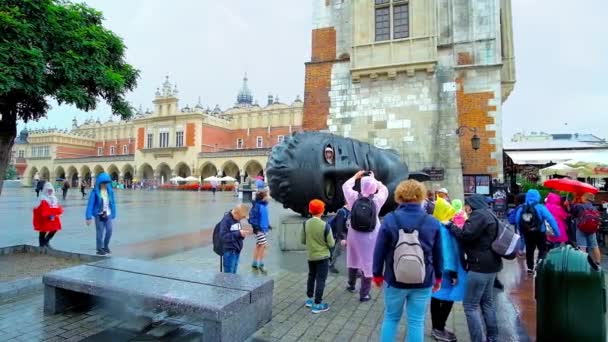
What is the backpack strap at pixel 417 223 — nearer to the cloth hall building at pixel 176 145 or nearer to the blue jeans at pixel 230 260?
the blue jeans at pixel 230 260

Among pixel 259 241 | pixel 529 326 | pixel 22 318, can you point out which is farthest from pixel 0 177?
pixel 529 326

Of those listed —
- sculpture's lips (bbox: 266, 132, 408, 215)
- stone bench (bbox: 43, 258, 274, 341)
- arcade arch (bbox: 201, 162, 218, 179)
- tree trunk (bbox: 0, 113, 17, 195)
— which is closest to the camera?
stone bench (bbox: 43, 258, 274, 341)

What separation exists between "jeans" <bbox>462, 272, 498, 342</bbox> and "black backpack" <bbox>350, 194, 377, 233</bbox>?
4.02ft

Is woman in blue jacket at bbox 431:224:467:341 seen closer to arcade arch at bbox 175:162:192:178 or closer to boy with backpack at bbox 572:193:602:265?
boy with backpack at bbox 572:193:602:265

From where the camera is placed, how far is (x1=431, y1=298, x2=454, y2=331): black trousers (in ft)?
10.7

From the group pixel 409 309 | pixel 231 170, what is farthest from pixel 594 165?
pixel 231 170

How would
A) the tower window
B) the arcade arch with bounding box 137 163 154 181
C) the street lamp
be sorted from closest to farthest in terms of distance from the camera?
the street lamp
the tower window
the arcade arch with bounding box 137 163 154 181

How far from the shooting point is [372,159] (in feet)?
23.2

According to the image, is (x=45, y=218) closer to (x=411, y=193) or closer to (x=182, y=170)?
(x=411, y=193)

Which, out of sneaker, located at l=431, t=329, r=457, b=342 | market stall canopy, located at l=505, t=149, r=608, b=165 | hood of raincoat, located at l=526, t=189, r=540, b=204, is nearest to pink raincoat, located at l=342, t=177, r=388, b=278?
sneaker, located at l=431, t=329, r=457, b=342

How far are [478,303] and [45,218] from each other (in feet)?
22.4

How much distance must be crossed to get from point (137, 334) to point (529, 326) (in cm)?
376

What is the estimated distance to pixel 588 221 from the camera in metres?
5.62

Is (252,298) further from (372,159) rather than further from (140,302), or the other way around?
(372,159)
